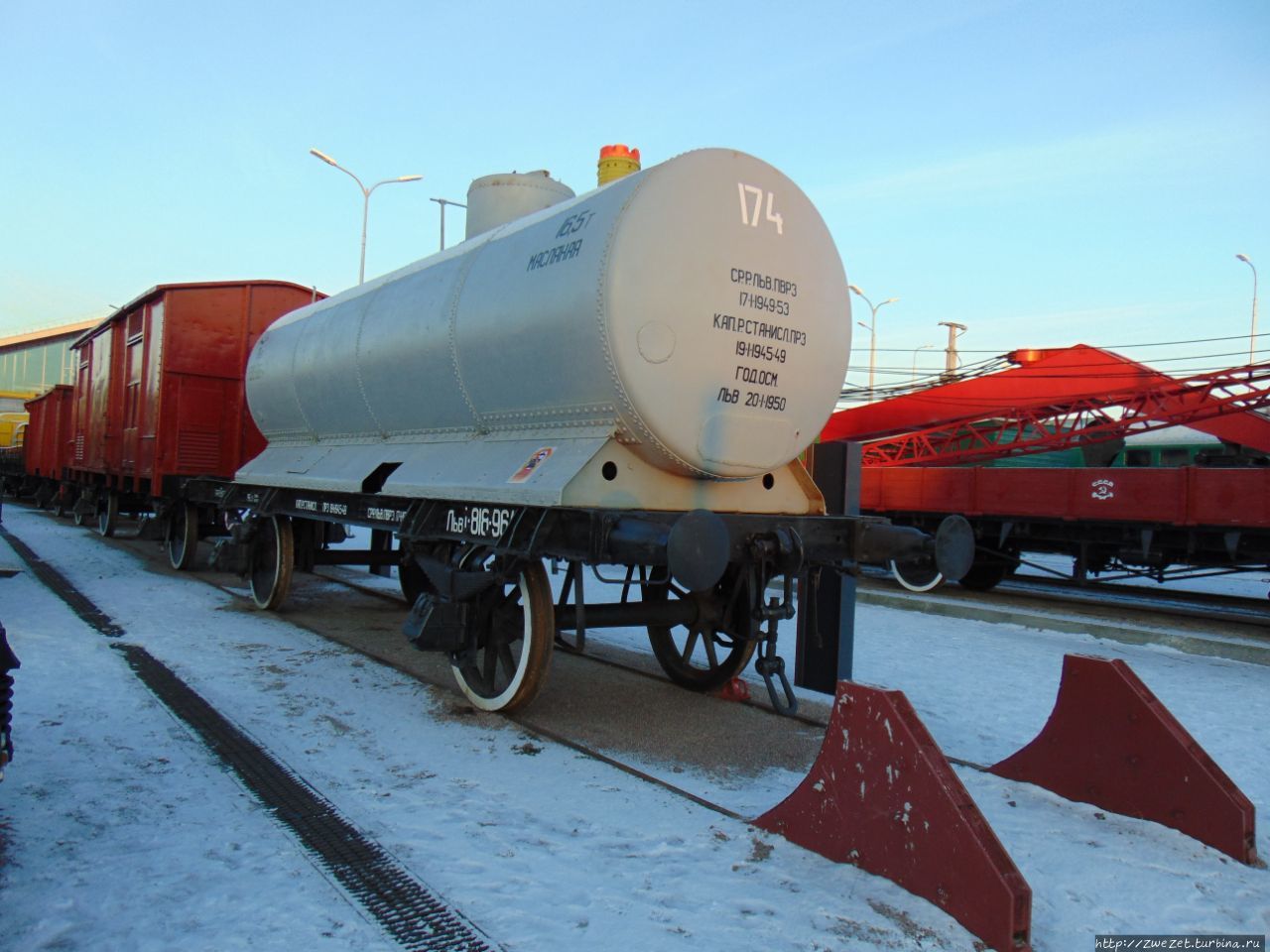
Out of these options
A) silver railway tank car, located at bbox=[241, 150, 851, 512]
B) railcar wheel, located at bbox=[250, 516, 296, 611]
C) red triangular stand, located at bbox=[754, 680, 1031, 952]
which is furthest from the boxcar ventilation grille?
red triangular stand, located at bbox=[754, 680, 1031, 952]

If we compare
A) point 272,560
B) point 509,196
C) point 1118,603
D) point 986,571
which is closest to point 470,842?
point 509,196

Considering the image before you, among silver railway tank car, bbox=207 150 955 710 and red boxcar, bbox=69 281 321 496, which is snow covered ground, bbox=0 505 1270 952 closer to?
silver railway tank car, bbox=207 150 955 710

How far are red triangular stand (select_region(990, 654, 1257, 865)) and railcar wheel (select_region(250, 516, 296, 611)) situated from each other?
6.80 m

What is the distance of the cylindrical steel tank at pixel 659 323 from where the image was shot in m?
4.91

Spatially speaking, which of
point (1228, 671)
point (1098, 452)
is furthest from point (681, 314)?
point (1098, 452)

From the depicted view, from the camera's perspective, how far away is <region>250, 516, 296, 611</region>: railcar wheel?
8.96 m

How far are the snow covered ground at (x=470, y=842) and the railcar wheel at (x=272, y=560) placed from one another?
2543 millimetres

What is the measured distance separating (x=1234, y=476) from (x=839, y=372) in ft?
24.9

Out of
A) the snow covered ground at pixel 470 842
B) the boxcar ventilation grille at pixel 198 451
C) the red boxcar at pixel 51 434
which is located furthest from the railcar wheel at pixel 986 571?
the red boxcar at pixel 51 434

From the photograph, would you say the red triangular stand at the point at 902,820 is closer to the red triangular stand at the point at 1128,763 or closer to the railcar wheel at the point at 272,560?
the red triangular stand at the point at 1128,763

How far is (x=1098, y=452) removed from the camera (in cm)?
1659

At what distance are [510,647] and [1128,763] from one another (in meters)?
3.60

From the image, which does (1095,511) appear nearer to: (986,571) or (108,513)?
(986,571)

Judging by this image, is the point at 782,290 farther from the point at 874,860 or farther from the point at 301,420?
the point at 301,420
